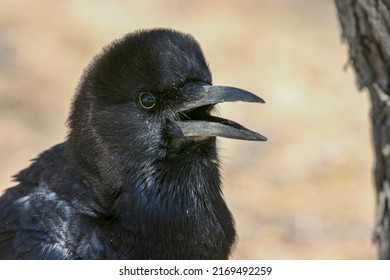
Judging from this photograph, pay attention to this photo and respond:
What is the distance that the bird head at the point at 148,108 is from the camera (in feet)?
18.6

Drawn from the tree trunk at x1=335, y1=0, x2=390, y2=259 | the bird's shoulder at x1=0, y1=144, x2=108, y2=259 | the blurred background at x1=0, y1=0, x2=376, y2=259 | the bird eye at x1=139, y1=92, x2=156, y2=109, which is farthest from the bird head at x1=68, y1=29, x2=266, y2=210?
the blurred background at x1=0, y1=0, x2=376, y2=259

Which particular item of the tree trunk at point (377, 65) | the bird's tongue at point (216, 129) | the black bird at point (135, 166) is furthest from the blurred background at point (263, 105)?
the bird's tongue at point (216, 129)

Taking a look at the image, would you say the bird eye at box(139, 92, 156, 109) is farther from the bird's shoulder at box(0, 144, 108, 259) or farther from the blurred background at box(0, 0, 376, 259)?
the blurred background at box(0, 0, 376, 259)

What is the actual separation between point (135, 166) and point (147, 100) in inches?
15.8

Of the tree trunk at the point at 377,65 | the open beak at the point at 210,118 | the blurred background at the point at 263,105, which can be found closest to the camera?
the open beak at the point at 210,118

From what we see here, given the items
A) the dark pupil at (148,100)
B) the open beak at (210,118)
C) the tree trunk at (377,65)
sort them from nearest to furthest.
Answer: the open beak at (210,118), the dark pupil at (148,100), the tree trunk at (377,65)

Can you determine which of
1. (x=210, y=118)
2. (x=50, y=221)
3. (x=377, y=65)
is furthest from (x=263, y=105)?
(x=50, y=221)

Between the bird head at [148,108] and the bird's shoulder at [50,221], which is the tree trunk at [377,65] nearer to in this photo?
the bird head at [148,108]

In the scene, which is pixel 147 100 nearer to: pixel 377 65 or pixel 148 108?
pixel 148 108

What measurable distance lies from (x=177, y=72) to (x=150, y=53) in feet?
0.66

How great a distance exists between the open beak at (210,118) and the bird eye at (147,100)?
0.56 feet

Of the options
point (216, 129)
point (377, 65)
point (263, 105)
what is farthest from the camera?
→ point (263, 105)

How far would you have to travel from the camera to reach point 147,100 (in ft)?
18.7

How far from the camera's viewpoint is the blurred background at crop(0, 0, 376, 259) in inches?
394
